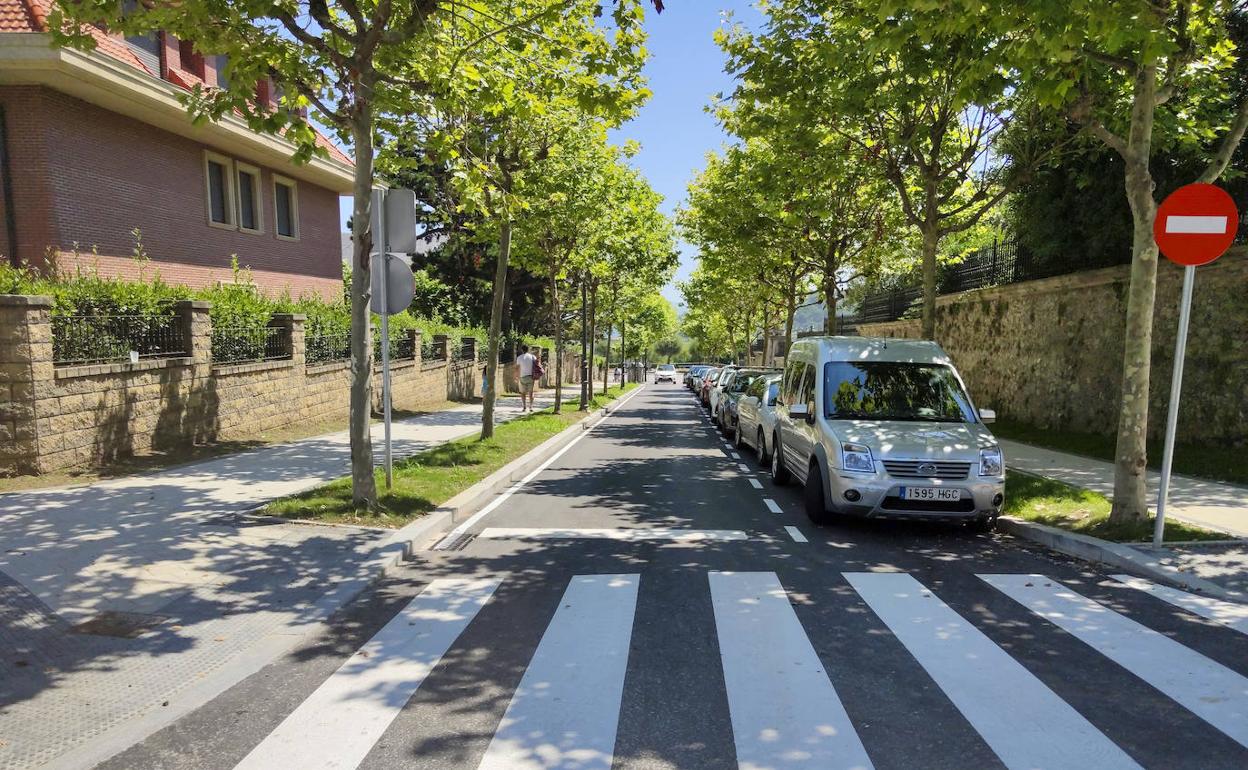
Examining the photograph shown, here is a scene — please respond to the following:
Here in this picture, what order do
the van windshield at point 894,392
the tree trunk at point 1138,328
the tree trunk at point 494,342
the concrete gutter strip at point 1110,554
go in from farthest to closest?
the tree trunk at point 494,342 < the van windshield at point 894,392 < the tree trunk at point 1138,328 < the concrete gutter strip at point 1110,554

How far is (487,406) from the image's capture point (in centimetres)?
1352

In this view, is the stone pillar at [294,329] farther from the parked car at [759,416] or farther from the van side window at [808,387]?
the van side window at [808,387]

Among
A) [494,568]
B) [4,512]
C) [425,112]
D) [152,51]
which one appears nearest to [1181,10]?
[425,112]

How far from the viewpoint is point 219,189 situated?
18.0 m

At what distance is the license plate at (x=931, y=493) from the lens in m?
6.88

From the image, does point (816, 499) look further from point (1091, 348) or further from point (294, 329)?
point (294, 329)

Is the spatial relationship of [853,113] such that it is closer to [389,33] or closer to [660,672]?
[389,33]

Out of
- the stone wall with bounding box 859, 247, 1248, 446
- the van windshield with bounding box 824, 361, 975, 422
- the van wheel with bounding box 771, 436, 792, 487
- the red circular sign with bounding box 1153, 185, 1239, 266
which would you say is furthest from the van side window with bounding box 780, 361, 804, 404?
the stone wall with bounding box 859, 247, 1248, 446

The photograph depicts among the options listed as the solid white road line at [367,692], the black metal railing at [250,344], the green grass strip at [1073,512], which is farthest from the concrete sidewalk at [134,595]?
the green grass strip at [1073,512]

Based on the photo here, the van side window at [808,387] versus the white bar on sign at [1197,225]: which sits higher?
the white bar on sign at [1197,225]

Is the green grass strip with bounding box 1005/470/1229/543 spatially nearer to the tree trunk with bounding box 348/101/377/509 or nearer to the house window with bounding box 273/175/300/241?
the tree trunk with bounding box 348/101/377/509

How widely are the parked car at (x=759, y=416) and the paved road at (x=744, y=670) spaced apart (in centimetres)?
559

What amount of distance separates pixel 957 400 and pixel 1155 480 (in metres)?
3.64

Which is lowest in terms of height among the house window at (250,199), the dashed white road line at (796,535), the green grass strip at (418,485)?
the dashed white road line at (796,535)
